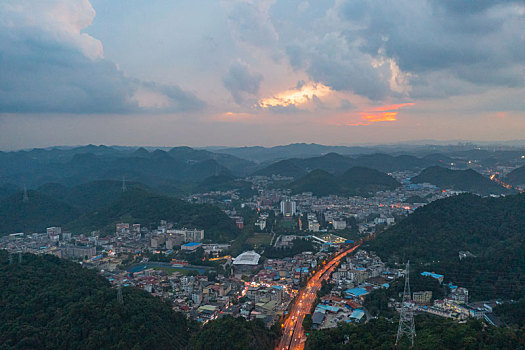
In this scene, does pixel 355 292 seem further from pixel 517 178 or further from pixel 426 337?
pixel 517 178

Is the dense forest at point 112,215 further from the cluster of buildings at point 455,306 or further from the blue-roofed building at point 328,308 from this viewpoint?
the cluster of buildings at point 455,306

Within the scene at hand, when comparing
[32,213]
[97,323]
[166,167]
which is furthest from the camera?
[166,167]

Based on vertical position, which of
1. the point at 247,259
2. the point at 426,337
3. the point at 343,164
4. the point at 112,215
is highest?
the point at 343,164

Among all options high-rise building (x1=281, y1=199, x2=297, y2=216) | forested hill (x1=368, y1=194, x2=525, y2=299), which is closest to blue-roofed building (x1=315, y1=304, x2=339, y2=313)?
forested hill (x1=368, y1=194, x2=525, y2=299)

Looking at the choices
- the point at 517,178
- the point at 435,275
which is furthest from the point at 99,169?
the point at 517,178

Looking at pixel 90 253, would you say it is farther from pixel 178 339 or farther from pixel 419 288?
pixel 419 288

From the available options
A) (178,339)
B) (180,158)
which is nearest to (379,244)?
(178,339)

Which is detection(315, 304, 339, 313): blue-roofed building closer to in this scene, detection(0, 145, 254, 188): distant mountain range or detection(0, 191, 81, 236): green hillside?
detection(0, 191, 81, 236): green hillside
